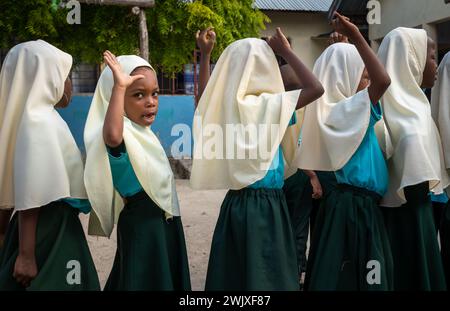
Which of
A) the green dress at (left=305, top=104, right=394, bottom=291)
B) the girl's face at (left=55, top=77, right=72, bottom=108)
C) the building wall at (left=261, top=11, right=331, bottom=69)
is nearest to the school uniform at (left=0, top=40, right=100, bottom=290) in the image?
the girl's face at (left=55, top=77, right=72, bottom=108)

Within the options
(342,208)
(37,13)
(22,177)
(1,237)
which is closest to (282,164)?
(342,208)

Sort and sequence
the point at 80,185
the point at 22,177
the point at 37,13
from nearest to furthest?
the point at 22,177 < the point at 80,185 < the point at 37,13

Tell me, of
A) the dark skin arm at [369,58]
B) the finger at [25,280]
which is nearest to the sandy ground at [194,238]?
the finger at [25,280]

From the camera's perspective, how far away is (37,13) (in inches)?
327

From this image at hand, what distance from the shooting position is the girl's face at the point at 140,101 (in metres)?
2.53

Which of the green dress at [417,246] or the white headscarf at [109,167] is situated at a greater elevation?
the white headscarf at [109,167]

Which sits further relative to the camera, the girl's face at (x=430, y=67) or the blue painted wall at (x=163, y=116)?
the blue painted wall at (x=163, y=116)

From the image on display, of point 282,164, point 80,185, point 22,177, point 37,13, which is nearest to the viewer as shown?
point 22,177

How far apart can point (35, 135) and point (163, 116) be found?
8.27m

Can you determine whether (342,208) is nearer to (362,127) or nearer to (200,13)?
(362,127)

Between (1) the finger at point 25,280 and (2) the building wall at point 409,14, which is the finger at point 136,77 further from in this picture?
(2) the building wall at point 409,14

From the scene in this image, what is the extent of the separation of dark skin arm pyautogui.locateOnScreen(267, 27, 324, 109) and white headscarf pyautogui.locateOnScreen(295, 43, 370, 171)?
222 millimetres

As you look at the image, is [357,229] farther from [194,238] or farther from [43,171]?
[194,238]

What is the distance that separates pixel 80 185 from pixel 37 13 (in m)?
6.79
